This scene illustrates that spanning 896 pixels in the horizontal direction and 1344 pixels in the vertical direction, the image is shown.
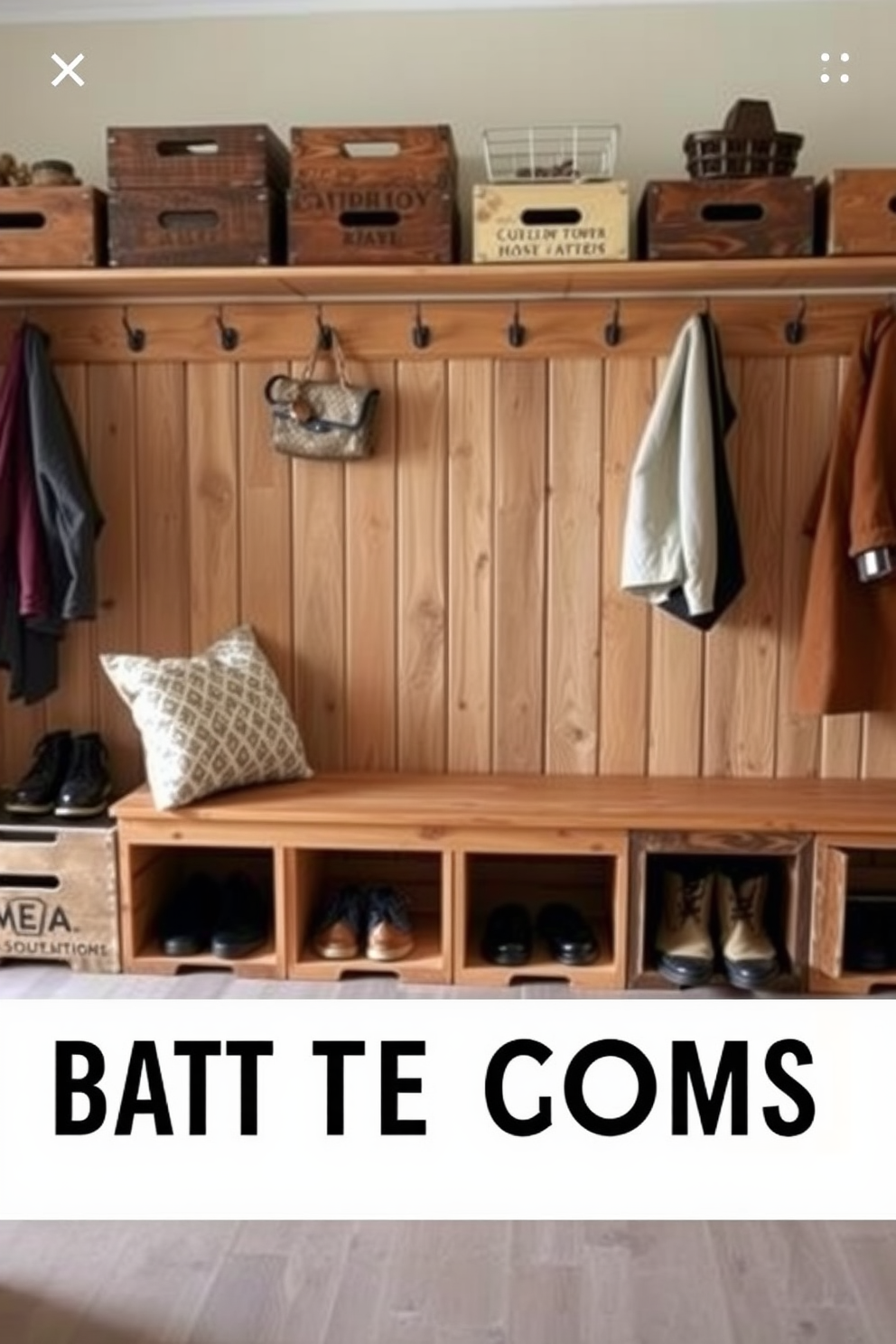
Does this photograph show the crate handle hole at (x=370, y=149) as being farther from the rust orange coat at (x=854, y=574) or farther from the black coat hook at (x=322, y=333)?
the rust orange coat at (x=854, y=574)

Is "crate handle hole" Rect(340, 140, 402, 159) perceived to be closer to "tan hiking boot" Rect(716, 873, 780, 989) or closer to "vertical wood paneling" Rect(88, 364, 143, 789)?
"vertical wood paneling" Rect(88, 364, 143, 789)

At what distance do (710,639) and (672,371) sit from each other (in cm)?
65

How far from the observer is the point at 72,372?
9.78 ft

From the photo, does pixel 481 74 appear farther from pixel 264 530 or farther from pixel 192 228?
pixel 264 530

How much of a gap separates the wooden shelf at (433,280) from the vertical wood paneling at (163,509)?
8.9 inches

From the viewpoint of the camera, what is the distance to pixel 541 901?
308 cm

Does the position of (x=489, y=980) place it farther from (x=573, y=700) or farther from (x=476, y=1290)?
(x=476, y=1290)

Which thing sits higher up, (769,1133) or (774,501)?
(774,501)

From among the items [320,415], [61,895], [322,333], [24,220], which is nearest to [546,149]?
[322,333]

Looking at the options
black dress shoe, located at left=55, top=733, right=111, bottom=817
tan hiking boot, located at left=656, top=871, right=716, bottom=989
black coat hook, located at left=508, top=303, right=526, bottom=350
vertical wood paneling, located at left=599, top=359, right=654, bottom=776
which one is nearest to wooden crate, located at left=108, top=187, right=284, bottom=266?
black coat hook, located at left=508, top=303, right=526, bottom=350

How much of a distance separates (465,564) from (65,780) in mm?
1100

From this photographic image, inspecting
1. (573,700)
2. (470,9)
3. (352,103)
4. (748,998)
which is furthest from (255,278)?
(748,998)

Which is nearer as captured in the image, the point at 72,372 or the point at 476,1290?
the point at 476,1290

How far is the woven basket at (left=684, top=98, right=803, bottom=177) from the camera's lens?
2535 millimetres
